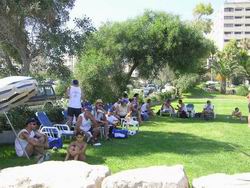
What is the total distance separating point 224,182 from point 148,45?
2076 cm

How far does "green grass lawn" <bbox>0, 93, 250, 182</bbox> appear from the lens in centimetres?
1052

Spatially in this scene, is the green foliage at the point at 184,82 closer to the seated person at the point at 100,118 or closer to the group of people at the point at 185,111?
the group of people at the point at 185,111

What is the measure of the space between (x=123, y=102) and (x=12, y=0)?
232 inches

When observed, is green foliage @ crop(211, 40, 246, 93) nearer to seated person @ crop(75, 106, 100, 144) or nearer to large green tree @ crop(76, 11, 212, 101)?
large green tree @ crop(76, 11, 212, 101)

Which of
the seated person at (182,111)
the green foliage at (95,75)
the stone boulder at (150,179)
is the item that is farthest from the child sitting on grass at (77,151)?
the green foliage at (95,75)

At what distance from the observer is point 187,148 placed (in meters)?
12.9

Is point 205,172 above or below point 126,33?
below

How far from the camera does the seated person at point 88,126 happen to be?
13180mm

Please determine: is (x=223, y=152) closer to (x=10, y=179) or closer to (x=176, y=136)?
(x=176, y=136)

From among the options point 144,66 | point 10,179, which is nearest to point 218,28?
point 144,66

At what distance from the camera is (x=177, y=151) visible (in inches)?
487

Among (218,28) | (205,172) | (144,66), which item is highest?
(218,28)

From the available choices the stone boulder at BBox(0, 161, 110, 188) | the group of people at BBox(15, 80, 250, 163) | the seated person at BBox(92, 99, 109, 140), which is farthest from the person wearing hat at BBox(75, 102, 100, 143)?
the stone boulder at BBox(0, 161, 110, 188)

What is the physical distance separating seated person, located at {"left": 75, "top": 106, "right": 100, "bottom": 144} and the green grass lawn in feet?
1.52
